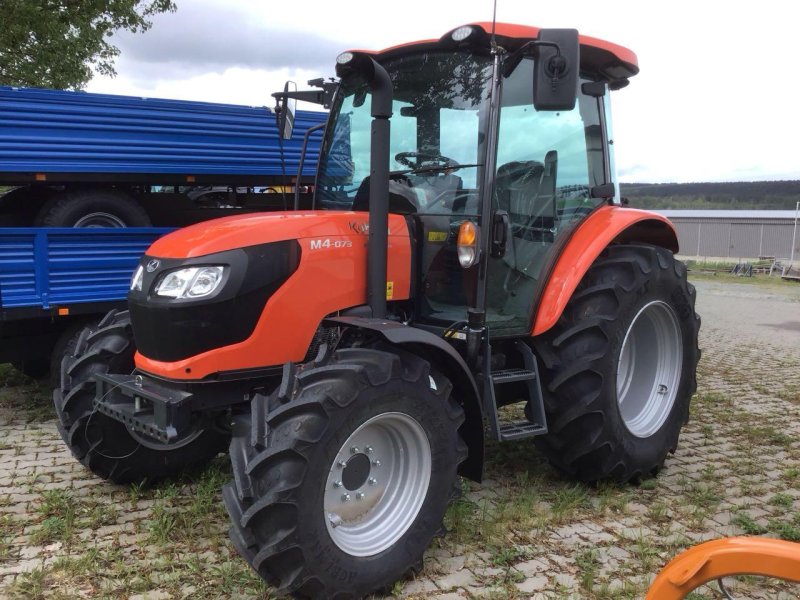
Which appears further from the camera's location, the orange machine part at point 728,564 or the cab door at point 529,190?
the cab door at point 529,190

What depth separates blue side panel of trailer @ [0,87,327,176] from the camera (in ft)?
20.1

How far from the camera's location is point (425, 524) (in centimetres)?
310

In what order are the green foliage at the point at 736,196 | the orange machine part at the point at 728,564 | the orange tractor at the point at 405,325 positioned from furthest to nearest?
the green foliage at the point at 736,196, the orange tractor at the point at 405,325, the orange machine part at the point at 728,564

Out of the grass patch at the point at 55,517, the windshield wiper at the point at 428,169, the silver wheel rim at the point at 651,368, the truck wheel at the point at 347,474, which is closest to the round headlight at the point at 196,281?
the truck wheel at the point at 347,474

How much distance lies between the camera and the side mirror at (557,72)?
3.18m

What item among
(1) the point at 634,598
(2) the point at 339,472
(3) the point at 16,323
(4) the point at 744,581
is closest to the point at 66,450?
(3) the point at 16,323

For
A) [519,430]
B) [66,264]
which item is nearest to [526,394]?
[519,430]

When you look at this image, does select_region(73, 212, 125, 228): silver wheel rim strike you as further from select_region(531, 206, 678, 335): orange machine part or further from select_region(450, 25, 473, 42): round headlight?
select_region(531, 206, 678, 335): orange machine part

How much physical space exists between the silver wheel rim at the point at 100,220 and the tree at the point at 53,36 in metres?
6.09

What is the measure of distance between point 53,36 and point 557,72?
421 inches

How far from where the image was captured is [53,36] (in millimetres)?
11281

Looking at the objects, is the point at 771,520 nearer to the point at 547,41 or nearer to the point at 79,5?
the point at 547,41

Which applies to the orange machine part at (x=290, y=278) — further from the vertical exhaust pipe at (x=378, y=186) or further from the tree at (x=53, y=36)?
the tree at (x=53, y=36)

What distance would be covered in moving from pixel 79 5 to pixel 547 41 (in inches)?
438
